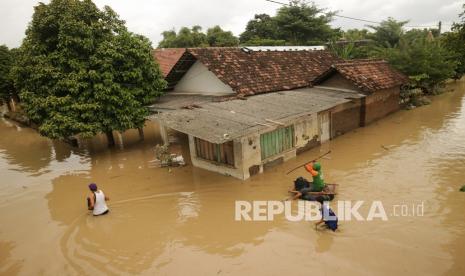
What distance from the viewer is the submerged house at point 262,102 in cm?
1031

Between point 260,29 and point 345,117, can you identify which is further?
point 260,29

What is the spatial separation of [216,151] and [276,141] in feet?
7.43

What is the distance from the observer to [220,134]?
898 cm

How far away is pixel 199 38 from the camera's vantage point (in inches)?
1612

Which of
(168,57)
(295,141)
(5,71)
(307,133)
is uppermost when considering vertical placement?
(168,57)

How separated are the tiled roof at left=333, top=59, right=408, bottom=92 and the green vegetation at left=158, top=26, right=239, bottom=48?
2379 cm

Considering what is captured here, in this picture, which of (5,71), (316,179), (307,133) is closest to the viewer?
(316,179)

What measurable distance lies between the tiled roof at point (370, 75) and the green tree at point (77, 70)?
9872 mm

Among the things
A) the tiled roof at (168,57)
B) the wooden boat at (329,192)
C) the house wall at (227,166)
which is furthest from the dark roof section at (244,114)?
the tiled roof at (168,57)

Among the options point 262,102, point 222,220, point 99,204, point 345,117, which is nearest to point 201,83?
point 262,102

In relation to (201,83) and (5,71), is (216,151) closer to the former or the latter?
(201,83)

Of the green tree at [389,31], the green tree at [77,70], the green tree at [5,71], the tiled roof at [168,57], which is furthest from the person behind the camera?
the green tree at [389,31]

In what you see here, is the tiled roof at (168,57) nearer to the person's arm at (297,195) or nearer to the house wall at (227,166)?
the house wall at (227,166)

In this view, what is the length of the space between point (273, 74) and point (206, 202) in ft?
30.3
